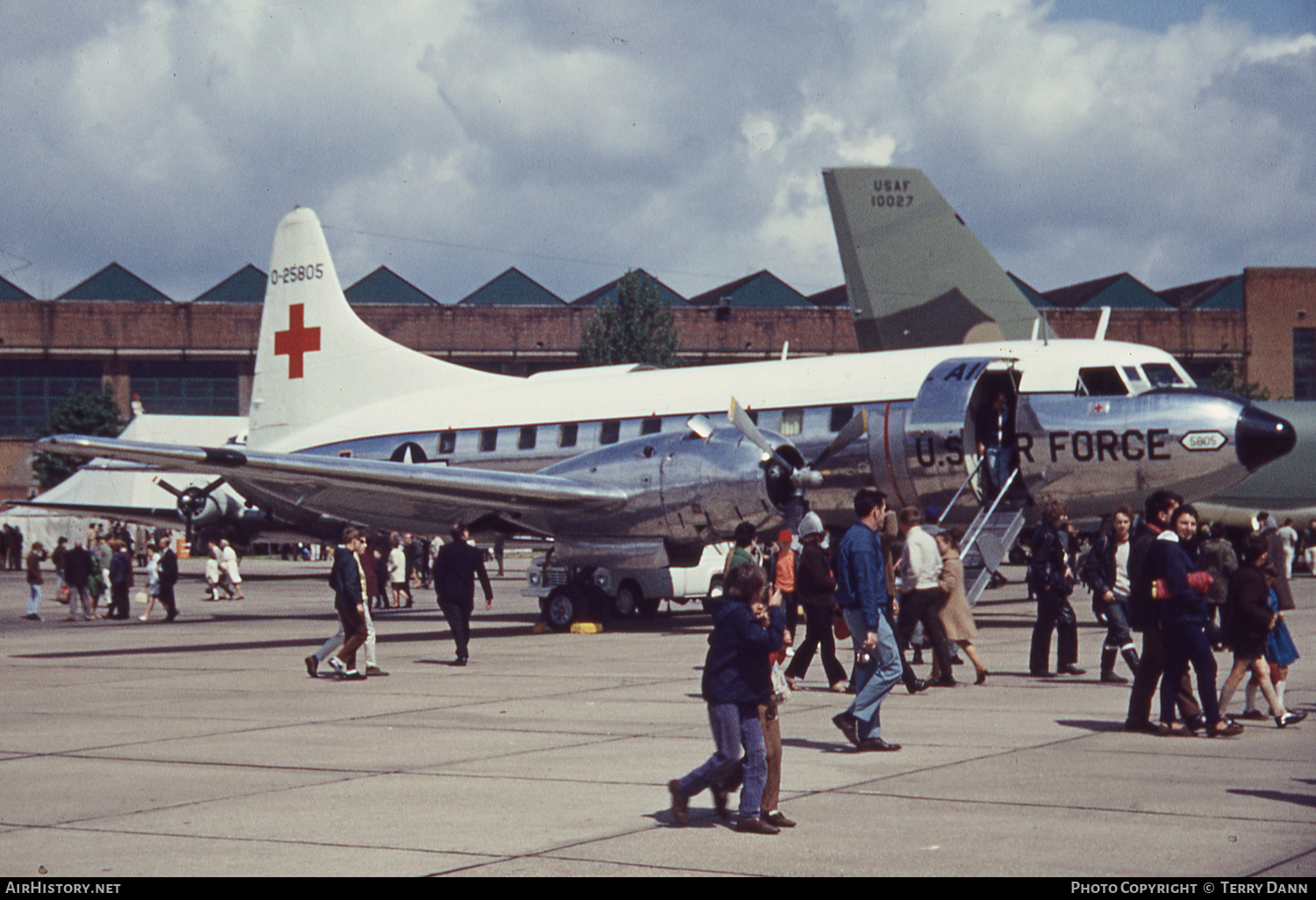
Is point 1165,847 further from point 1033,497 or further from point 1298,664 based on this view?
point 1033,497

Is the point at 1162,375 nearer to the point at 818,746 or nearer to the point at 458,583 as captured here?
the point at 458,583

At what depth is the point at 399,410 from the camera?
29125mm

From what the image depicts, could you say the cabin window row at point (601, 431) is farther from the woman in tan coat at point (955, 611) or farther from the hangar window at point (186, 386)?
the hangar window at point (186, 386)

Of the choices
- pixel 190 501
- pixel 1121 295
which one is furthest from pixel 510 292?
pixel 190 501

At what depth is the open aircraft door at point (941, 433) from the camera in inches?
853

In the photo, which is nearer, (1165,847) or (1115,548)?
(1165,847)

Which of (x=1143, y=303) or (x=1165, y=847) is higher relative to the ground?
(x=1143, y=303)

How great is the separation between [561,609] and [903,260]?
26165mm

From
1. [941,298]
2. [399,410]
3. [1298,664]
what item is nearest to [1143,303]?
[941,298]

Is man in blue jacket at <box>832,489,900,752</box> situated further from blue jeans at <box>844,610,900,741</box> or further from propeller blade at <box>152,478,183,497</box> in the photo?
propeller blade at <box>152,478,183,497</box>

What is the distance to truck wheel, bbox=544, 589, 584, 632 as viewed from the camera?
2397cm

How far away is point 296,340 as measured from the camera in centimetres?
3158

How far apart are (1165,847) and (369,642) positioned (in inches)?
455

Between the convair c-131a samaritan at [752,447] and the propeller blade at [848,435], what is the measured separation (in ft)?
0.10
